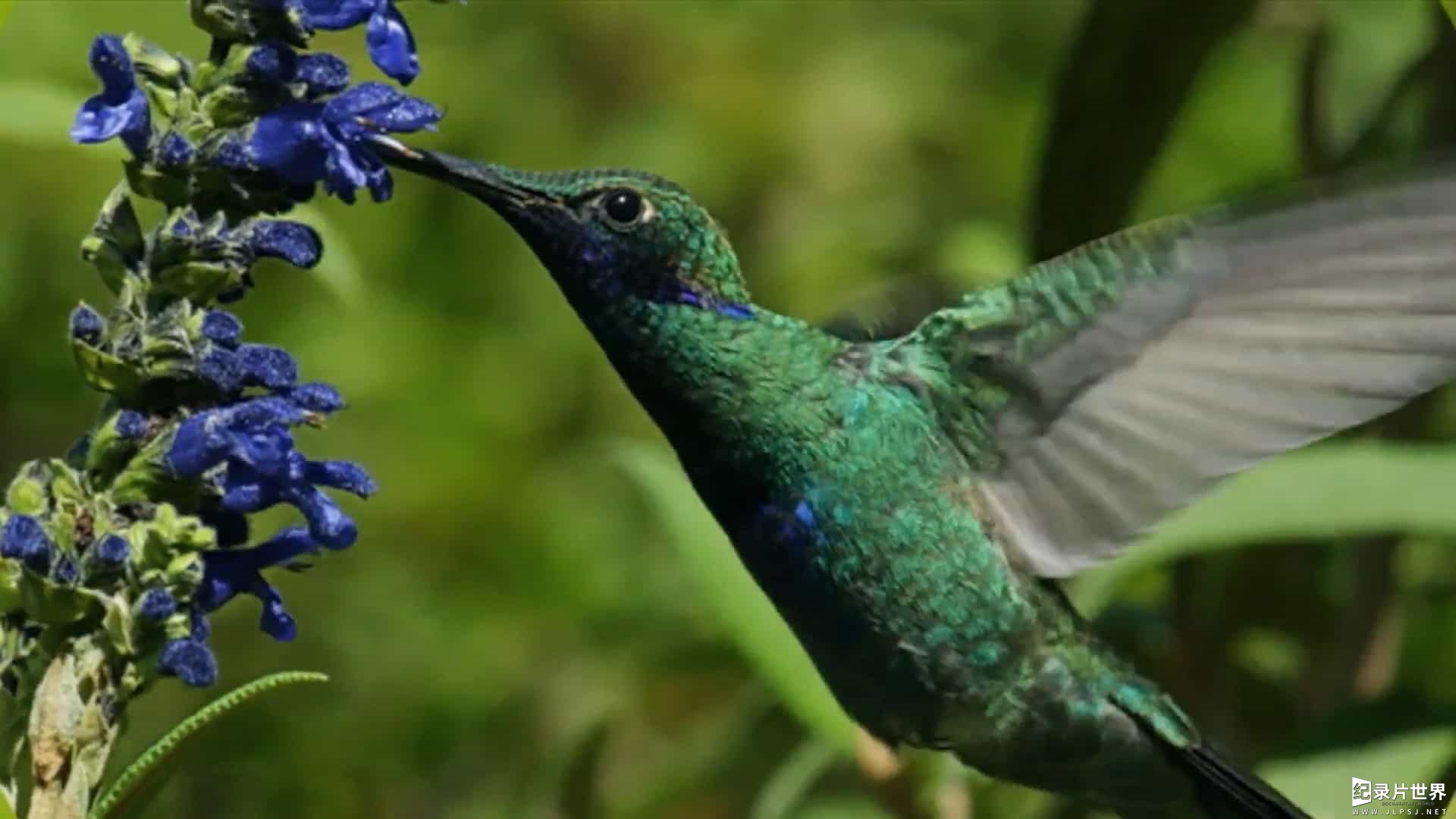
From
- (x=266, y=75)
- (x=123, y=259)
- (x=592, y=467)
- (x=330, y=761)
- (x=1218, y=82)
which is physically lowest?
(x=330, y=761)

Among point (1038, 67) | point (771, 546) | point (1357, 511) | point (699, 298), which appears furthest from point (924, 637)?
point (1038, 67)

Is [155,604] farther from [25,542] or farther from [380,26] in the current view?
[380,26]

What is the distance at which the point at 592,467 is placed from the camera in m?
4.63

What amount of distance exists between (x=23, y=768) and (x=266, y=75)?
0.70 meters

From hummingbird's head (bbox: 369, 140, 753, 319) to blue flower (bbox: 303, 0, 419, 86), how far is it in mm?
205

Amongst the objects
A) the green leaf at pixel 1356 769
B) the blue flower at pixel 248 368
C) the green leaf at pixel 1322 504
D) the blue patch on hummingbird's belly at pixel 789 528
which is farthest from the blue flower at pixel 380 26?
the green leaf at pixel 1356 769

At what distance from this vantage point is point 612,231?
2.41 m

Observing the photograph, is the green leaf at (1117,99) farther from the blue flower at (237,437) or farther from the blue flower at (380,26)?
the blue flower at (237,437)

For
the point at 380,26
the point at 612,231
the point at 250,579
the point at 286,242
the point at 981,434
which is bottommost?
the point at 250,579

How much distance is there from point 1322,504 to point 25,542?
1904 millimetres

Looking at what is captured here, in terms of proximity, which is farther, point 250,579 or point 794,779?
point 794,779

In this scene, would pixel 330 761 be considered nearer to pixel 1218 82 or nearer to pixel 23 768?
pixel 23 768

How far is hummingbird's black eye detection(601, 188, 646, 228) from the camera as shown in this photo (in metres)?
2.41

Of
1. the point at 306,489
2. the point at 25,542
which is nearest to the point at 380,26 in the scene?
the point at 306,489
